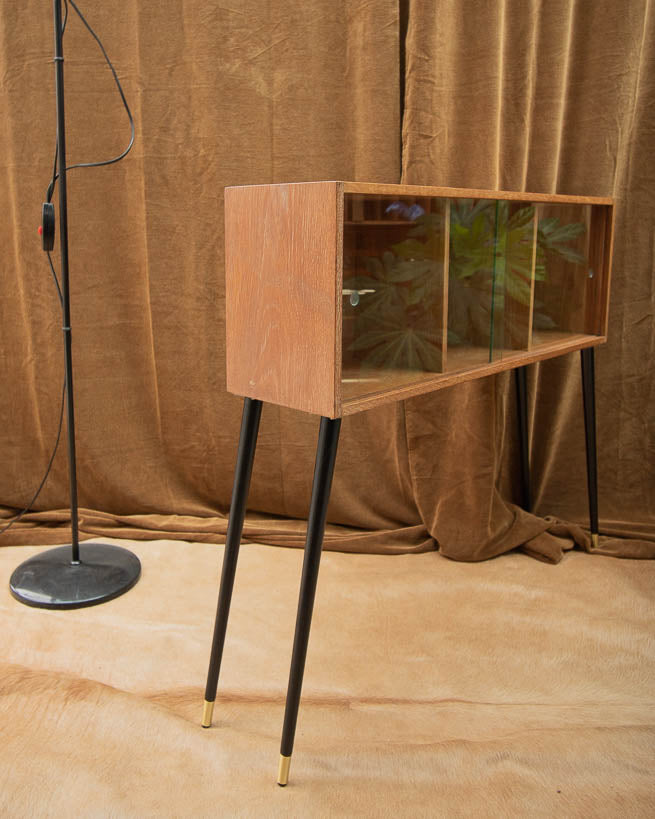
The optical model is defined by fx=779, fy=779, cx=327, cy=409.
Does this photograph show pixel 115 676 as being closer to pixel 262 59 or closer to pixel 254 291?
pixel 254 291

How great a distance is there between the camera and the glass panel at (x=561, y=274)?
5.61 feet

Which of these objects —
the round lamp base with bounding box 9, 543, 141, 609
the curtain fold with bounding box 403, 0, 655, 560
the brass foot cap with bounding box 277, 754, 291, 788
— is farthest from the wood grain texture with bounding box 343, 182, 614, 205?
the round lamp base with bounding box 9, 543, 141, 609

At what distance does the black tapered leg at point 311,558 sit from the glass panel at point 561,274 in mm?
731

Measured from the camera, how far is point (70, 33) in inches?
84.9

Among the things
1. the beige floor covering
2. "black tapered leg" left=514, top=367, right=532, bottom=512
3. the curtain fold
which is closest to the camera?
the beige floor covering

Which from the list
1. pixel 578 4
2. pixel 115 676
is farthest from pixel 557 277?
pixel 115 676

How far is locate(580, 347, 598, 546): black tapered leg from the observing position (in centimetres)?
204

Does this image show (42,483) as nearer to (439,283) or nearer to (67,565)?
(67,565)

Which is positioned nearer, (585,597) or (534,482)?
(585,597)

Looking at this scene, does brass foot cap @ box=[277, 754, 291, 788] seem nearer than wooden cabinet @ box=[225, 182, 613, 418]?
No

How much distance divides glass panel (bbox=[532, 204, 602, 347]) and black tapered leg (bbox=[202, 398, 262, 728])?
0.72 m

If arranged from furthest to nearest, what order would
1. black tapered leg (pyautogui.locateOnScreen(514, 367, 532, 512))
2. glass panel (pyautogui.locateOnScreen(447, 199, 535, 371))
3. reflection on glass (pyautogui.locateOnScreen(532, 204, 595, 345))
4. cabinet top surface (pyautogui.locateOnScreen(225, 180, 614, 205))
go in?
black tapered leg (pyautogui.locateOnScreen(514, 367, 532, 512)) < reflection on glass (pyautogui.locateOnScreen(532, 204, 595, 345)) < glass panel (pyautogui.locateOnScreen(447, 199, 535, 371)) < cabinet top surface (pyautogui.locateOnScreen(225, 180, 614, 205))

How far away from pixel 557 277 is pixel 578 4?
0.79 m

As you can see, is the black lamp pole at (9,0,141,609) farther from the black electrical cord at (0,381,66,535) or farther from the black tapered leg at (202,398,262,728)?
the black tapered leg at (202,398,262,728)
